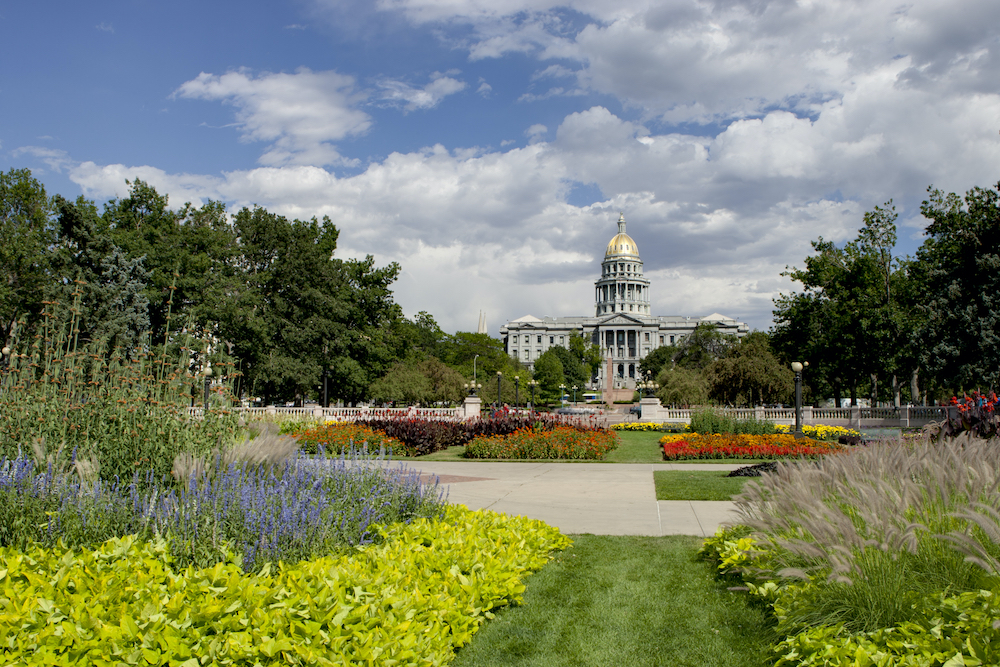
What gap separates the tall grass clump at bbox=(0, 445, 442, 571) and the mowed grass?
1.63 m

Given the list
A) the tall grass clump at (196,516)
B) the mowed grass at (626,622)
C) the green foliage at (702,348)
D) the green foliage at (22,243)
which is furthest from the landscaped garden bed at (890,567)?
the green foliage at (702,348)

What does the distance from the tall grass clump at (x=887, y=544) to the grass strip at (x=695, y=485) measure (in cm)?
503

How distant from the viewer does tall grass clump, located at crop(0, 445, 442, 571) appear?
5277 mm

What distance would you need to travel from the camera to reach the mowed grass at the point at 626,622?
4.39m

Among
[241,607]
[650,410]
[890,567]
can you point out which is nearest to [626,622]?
[890,567]

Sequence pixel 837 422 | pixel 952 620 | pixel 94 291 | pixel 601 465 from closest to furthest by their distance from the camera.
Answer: pixel 952 620 < pixel 601 465 < pixel 837 422 < pixel 94 291

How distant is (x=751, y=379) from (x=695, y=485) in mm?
27096

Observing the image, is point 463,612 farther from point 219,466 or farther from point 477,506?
point 477,506

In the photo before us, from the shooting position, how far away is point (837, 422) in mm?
34781

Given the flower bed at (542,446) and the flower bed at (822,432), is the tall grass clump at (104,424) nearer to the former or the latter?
the flower bed at (542,446)

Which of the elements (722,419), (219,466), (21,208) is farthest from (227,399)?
(21,208)

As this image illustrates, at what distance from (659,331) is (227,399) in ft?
497

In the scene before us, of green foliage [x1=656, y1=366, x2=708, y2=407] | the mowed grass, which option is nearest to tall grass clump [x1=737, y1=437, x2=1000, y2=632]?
the mowed grass

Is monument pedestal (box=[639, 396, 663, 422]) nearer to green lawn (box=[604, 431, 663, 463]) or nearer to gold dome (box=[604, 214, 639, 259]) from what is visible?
green lawn (box=[604, 431, 663, 463])
